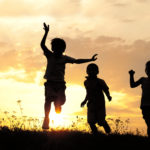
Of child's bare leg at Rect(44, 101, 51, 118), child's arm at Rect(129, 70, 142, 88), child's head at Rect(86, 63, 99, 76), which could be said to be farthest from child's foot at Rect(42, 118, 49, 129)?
child's arm at Rect(129, 70, 142, 88)

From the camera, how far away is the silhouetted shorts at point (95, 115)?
12.4 meters

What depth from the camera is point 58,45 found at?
1134 centimetres

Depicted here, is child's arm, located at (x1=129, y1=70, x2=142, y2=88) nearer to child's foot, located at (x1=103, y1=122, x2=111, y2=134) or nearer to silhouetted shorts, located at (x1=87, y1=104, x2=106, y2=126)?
silhouetted shorts, located at (x1=87, y1=104, x2=106, y2=126)

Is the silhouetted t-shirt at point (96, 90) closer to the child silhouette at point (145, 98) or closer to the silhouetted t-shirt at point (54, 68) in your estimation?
the child silhouette at point (145, 98)

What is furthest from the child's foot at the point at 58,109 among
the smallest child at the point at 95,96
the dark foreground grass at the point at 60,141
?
the dark foreground grass at the point at 60,141

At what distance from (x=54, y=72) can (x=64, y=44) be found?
2.80 ft

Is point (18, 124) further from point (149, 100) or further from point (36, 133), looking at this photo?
point (149, 100)

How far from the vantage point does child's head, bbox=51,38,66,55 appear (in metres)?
11.3

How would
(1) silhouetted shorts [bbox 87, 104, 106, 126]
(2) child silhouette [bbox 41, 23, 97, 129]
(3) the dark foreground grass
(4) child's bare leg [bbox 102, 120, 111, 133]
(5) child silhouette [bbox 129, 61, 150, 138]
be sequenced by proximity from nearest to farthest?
(3) the dark foreground grass → (2) child silhouette [bbox 41, 23, 97, 129] → (5) child silhouette [bbox 129, 61, 150, 138] → (4) child's bare leg [bbox 102, 120, 111, 133] → (1) silhouetted shorts [bbox 87, 104, 106, 126]

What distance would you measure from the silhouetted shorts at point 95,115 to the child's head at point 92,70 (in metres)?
1.01

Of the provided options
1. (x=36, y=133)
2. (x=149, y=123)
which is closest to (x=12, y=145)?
(x=36, y=133)

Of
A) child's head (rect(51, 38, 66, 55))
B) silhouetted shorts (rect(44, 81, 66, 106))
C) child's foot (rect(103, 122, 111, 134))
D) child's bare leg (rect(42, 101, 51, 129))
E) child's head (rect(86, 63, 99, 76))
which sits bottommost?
child's foot (rect(103, 122, 111, 134))

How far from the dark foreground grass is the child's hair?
2.51 metres

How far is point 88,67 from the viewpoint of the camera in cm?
1258
